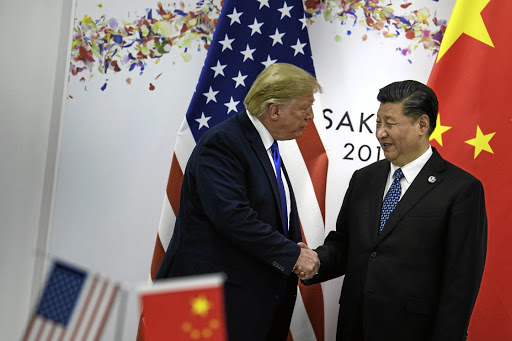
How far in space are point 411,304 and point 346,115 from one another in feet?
3.94

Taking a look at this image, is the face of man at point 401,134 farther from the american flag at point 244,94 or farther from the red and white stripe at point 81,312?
the red and white stripe at point 81,312

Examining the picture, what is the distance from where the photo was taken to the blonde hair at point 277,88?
7.43 ft

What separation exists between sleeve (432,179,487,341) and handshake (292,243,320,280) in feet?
1.47

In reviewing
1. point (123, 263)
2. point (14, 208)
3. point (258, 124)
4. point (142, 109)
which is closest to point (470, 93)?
point (258, 124)

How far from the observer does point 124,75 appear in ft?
9.68

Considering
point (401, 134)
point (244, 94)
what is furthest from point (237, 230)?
point (244, 94)

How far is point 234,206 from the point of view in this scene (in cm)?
204

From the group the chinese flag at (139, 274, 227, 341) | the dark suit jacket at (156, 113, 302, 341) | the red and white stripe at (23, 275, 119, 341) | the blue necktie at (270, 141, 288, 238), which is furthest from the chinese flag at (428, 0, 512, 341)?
the red and white stripe at (23, 275, 119, 341)

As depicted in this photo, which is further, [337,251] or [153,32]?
[153,32]

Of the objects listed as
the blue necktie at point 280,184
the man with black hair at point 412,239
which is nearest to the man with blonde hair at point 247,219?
the blue necktie at point 280,184

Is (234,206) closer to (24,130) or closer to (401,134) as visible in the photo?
(401,134)

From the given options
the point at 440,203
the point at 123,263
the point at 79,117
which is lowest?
the point at 123,263

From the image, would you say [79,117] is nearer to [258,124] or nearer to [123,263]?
[123,263]

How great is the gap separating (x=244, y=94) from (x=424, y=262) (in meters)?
1.09
